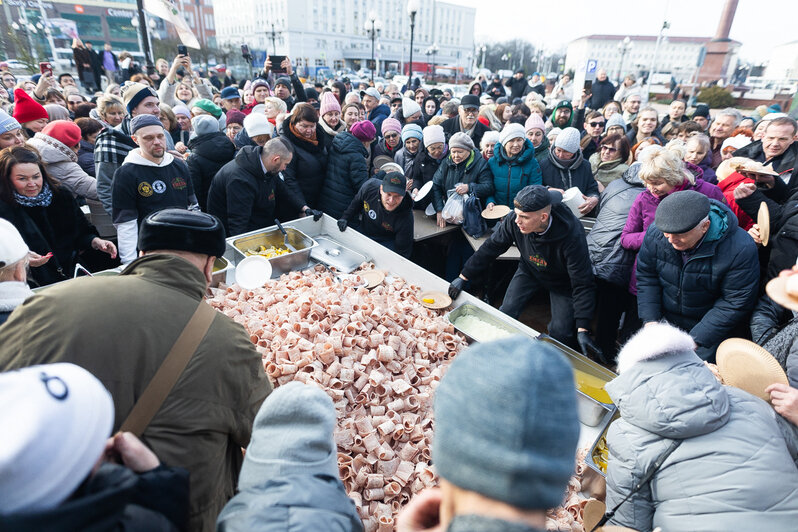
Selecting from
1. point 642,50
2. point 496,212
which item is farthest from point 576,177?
point 642,50

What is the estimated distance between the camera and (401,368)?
8.50 feet

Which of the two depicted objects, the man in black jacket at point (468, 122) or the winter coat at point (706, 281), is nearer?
the winter coat at point (706, 281)

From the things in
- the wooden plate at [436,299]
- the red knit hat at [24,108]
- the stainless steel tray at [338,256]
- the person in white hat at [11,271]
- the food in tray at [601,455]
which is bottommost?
the food in tray at [601,455]

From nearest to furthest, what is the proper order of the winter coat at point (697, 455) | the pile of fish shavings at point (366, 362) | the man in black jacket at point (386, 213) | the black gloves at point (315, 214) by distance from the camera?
the winter coat at point (697, 455) < the pile of fish shavings at point (366, 362) < the man in black jacket at point (386, 213) < the black gloves at point (315, 214)

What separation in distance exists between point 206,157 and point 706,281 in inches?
197

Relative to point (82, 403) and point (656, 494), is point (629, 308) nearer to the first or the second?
point (656, 494)

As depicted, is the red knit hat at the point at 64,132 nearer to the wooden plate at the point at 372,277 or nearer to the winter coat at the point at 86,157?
the winter coat at the point at 86,157

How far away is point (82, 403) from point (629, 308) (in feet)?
14.4

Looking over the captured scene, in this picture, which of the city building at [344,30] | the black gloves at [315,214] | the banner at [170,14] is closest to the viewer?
the black gloves at [315,214]

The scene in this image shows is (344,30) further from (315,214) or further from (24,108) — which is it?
(315,214)

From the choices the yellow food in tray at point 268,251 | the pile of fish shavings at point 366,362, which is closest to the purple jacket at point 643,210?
the pile of fish shavings at point 366,362

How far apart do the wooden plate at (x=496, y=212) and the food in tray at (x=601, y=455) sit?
2863 millimetres

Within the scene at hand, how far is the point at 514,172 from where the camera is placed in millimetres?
4938

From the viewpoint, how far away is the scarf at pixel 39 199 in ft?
10.4
